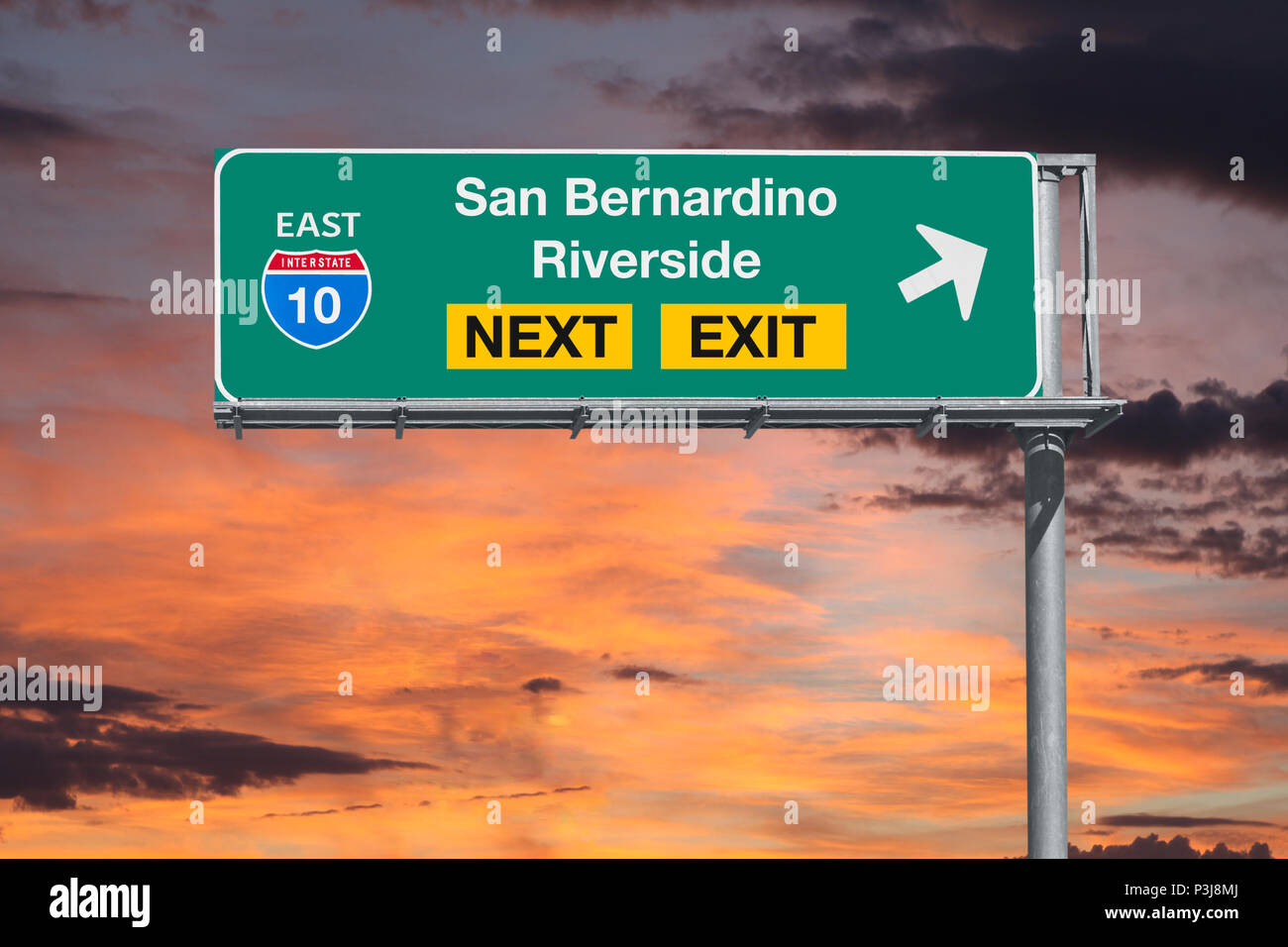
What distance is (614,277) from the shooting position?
2023 cm

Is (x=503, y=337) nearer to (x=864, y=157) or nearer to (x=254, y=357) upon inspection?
(x=254, y=357)

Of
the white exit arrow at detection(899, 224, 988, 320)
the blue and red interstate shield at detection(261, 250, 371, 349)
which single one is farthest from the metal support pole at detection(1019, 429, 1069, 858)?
the blue and red interstate shield at detection(261, 250, 371, 349)

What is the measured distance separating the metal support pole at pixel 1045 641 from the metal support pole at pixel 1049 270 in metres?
0.66

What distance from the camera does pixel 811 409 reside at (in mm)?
19922

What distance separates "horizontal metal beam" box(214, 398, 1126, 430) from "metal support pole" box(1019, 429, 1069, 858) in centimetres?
49

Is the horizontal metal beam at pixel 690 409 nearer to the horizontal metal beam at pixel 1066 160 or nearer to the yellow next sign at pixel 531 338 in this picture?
the yellow next sign at pixel 531 338

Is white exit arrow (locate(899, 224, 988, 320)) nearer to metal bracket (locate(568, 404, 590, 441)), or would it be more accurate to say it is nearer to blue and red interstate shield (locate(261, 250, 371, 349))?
metal bracket (locate(568, 404, 590, 441))

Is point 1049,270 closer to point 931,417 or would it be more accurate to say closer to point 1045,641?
point 931,417

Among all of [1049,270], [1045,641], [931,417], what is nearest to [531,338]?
[931,417]

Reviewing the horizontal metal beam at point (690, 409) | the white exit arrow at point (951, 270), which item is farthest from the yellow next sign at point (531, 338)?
the white exit arrow at point (951, 270)

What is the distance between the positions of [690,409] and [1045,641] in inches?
188
